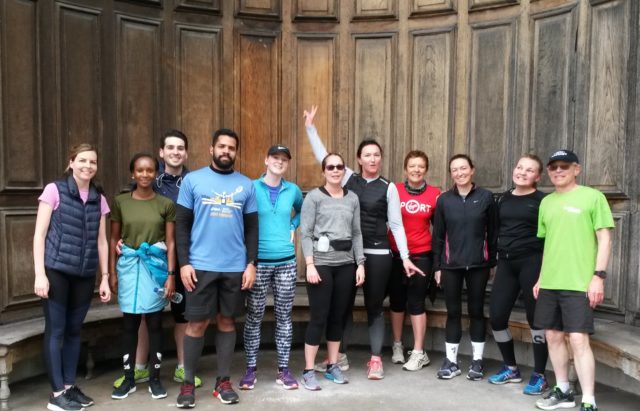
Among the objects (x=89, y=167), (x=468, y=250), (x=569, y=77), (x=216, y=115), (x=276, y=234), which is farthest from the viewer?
(x=216, y=115)

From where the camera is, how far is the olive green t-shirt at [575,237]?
12.4 feet

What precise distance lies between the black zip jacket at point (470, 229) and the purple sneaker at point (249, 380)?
165cm

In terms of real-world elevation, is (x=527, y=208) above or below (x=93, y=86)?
below

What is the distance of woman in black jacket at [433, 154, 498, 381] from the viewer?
14.8ft

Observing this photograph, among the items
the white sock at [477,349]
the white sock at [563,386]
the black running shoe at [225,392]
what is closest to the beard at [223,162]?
the black running shoe at [225,392]

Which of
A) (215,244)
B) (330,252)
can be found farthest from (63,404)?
(330,252)

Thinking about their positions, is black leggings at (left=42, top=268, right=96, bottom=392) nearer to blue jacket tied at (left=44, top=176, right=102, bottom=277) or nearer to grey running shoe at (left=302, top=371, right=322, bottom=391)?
blue jacket tied at (left=44, top=176, right=102, bottom=277)

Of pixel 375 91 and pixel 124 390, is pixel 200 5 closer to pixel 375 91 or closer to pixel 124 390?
pixel 375 91

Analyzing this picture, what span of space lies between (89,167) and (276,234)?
1316 mm

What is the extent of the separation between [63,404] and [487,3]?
16.1 feet

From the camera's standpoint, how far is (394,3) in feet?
20.0

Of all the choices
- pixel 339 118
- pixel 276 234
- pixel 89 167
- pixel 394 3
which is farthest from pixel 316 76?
pixel 89 167

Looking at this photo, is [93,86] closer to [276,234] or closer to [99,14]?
[99,14]

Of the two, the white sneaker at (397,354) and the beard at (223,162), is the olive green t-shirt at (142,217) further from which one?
the white sneaker at (397,354)
